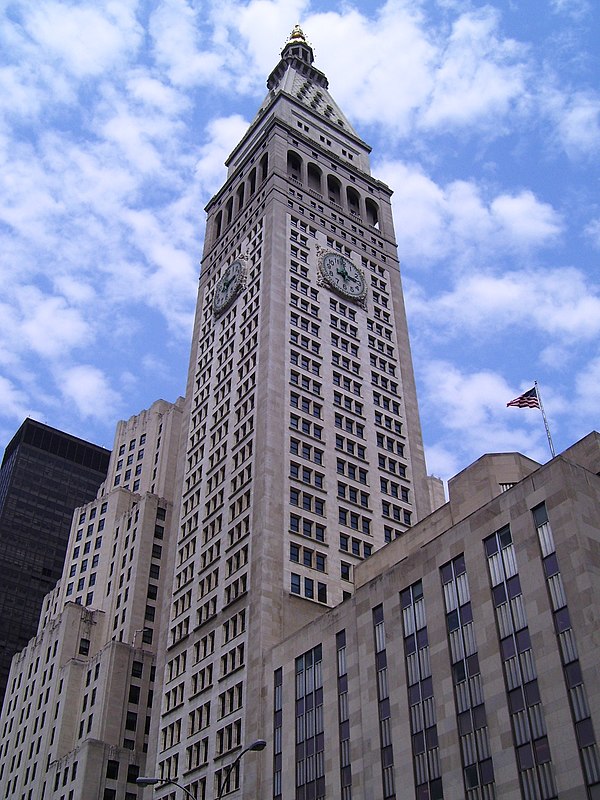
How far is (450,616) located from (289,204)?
242ft

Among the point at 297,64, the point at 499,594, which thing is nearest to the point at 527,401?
the point at 499,594

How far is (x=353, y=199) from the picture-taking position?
434 ft

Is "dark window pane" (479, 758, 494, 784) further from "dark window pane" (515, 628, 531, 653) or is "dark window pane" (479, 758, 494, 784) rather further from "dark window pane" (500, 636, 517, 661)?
"dark window pane" (515, 628, 531, 653)

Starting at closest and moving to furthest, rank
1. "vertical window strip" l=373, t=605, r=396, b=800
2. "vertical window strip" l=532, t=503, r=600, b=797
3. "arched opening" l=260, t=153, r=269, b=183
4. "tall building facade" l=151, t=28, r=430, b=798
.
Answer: "vertical window strip" l=532, t=503, r=600, b=797, "vertical window strip" l=373, t=605, r=396, b=800, "tall building facade" l=151, t=28, r=430, b=798, "arched opening" l=260, t=153, r=269, b=183

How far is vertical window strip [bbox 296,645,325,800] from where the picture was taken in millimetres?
62344

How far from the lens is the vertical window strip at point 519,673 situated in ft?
150

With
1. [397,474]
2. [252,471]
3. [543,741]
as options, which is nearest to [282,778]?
[543,741]

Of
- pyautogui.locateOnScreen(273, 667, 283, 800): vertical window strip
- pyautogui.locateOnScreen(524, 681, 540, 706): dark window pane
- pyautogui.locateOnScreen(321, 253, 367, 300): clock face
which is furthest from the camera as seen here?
pyautogui.locateOnScreen(321, 253, 367, 300): clock face

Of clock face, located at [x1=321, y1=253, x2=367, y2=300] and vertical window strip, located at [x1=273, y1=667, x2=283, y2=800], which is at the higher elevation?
clock face, located at [x1=321, y1=253, x2=367, y2=300]

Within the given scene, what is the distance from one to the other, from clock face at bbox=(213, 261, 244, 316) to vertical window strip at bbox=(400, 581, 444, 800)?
61.4 m

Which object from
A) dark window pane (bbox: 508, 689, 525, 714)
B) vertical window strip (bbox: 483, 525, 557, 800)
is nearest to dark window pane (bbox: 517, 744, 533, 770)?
vertical window strip (bbox: 483, 525, 557, 800)

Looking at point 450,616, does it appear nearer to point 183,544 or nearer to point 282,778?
point 282,778

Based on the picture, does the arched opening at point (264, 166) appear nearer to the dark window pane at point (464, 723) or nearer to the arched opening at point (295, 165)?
the arched opening at point (295, 165)

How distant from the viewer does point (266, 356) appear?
97938 mm
